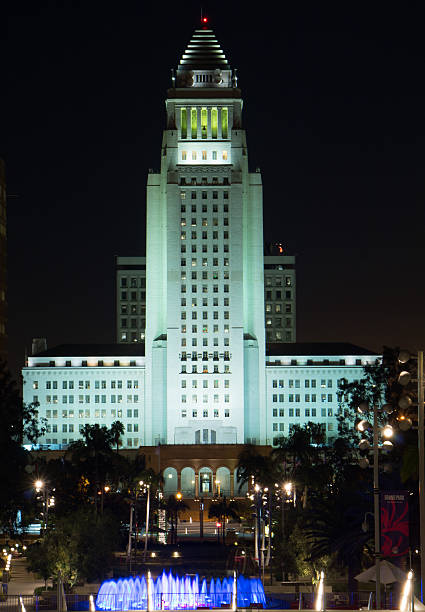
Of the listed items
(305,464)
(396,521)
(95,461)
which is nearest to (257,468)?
(305,464)

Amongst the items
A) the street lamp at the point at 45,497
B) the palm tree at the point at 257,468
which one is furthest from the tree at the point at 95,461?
the palm tree at the point at 257,468

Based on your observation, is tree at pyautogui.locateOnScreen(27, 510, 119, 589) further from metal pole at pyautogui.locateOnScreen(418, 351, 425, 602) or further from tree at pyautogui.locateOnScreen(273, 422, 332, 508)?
metal pole at pyautogui.locateOnScreen(418, 351, 425, 602)

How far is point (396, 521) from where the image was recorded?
1746 inches

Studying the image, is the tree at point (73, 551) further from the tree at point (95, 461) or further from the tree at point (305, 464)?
the tree at point (95, 461)

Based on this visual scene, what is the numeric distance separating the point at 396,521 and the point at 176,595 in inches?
1060

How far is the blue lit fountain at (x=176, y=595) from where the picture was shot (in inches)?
2554

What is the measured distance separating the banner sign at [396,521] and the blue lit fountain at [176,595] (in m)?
20.0

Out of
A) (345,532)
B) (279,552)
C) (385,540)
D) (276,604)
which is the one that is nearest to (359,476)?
(279,552)

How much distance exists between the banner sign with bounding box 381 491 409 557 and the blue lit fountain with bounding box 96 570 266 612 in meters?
20.0

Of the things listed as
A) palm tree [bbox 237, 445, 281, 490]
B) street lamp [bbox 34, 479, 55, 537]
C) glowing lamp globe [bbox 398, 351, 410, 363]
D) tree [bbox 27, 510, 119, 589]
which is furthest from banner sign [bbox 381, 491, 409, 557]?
palm tree [bbox 237, 445, 281, 490]

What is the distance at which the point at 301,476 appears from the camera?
397 feet

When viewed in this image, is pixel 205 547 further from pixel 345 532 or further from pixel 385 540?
pixel 385 540

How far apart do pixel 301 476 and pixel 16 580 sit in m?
43.4

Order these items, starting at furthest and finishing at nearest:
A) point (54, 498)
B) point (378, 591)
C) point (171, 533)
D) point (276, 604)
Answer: point (171, 533) < point (54, 498) < point (276, 604) < point (378, 591)
